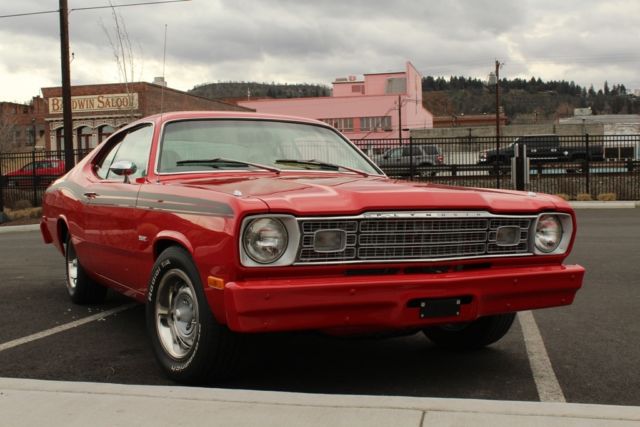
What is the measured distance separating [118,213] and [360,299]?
2239mm

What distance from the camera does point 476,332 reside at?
15.6 feet

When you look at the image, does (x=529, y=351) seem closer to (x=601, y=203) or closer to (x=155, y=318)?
(x=155, y=318)

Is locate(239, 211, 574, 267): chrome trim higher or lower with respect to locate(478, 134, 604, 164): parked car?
lower

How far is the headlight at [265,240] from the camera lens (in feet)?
11.3

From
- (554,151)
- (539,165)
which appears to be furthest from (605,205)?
(554,151)

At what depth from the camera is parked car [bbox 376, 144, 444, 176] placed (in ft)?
76.3

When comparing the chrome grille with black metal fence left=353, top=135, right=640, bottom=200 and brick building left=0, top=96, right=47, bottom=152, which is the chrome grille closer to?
black metal fence left=353, top=135, right=640, bottom=200

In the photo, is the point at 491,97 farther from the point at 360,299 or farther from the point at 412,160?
the point at 360,299

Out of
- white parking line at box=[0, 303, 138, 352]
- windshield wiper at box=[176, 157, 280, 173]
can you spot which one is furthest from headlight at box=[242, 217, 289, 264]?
white parking line at box=[0, 303, 138, 352]

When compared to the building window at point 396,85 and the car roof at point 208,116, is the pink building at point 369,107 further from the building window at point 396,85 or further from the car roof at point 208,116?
the car roof at point 208,116

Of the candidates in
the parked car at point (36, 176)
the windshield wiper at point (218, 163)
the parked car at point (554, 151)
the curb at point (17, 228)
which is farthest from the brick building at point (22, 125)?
the windshield wiper at point (218, 163)

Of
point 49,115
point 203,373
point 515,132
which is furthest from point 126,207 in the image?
point 515,132

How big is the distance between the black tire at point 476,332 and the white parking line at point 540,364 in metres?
0.27

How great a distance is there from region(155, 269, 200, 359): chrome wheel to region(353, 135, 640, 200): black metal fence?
62.7 ft
